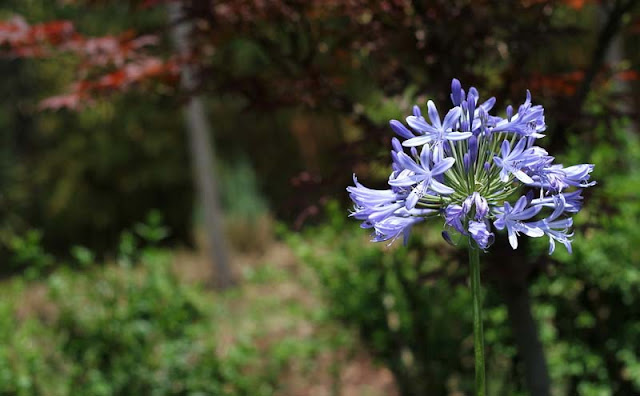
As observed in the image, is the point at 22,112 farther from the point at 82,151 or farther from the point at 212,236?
the point at 212,236

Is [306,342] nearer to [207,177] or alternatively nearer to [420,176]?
[420,176]

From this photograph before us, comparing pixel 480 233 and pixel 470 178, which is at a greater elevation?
pixel 470 178

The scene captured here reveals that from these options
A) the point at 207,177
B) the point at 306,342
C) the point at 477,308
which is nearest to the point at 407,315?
the point at 306,342

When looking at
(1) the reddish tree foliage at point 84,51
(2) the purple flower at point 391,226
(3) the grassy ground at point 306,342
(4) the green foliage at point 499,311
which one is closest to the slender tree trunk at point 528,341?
(4) the green foliage at point 499,311

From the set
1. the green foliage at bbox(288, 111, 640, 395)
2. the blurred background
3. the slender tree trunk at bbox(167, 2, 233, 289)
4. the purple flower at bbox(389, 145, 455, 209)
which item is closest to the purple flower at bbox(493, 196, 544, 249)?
the purple flower at bbox(389, 145, 455, 209)

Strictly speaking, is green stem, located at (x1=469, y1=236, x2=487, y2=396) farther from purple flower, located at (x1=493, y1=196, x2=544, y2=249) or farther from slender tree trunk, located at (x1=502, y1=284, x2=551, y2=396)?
slender tree trunk, located at (x1=502, y1=284, x2=551, y2=396)

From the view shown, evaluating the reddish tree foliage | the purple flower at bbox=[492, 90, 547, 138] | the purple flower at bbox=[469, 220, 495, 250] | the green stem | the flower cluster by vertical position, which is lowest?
the green stem

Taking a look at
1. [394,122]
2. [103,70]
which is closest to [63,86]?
[103,70]
